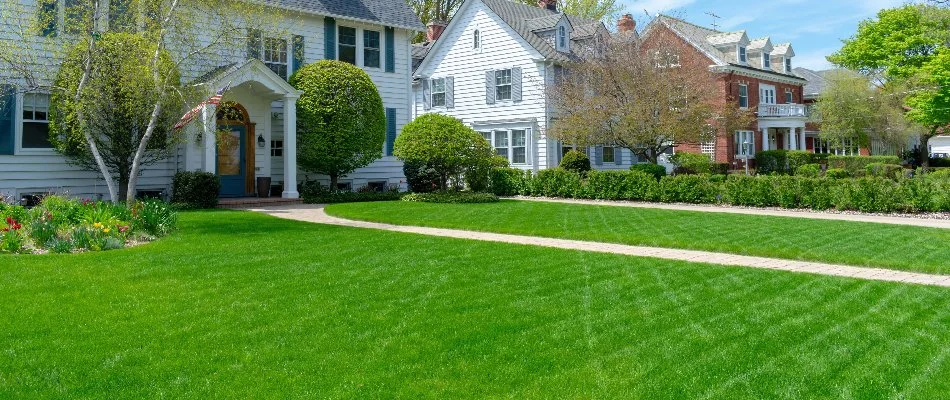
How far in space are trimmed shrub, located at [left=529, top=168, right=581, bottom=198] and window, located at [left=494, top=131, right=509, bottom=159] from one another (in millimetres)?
6116

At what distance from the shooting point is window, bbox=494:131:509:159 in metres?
27.5

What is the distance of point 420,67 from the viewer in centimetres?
3008

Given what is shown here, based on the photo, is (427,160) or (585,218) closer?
(585,218)

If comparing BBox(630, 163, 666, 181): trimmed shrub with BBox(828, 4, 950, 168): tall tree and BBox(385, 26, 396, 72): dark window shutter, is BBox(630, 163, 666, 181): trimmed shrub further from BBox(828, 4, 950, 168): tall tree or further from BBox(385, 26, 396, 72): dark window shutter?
BBox(828, 4, 950, 168): tall tree

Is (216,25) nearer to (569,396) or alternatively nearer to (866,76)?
(569,396)

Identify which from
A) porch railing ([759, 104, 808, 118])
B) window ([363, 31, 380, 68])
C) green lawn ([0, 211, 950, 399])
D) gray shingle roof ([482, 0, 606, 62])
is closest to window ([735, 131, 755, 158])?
porch railing ([759, 104, 808, 118])

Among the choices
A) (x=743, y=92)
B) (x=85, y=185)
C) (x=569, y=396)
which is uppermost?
(x=743, y=92)

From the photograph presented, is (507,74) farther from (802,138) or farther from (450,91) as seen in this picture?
(802,138)

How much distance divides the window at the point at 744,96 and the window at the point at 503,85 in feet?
49.0

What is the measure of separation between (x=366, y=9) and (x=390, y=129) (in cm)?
374

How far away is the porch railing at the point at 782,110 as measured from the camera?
119 feet

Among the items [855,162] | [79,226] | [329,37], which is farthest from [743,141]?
[79,226]

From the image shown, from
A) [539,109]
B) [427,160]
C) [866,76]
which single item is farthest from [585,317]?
[866,76]

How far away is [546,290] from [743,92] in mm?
33001
